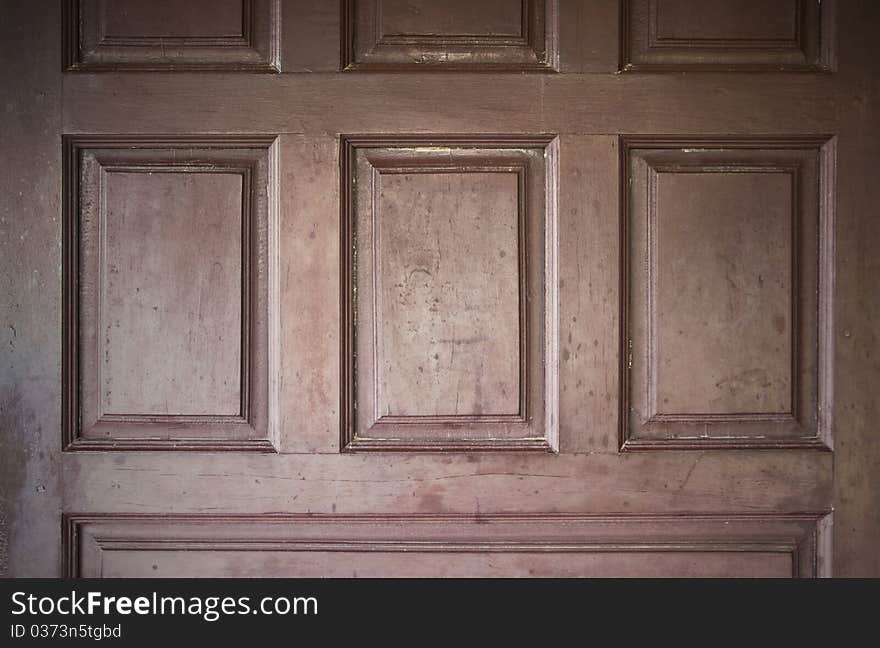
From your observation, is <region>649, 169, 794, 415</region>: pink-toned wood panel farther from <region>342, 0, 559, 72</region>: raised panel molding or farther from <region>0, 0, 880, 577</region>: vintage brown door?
<region>342, 0, 559, 72</region>: raised panel molding

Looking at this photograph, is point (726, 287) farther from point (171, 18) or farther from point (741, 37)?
point (171, 18)

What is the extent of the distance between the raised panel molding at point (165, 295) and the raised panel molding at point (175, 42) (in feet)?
0.48

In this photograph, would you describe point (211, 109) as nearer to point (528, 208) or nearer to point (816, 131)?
point (528, 208)

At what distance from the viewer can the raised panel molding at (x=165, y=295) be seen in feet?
5.56

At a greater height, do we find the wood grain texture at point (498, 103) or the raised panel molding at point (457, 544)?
the wood grain texture at point (498, 103)

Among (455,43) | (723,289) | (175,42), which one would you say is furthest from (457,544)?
(175,42)

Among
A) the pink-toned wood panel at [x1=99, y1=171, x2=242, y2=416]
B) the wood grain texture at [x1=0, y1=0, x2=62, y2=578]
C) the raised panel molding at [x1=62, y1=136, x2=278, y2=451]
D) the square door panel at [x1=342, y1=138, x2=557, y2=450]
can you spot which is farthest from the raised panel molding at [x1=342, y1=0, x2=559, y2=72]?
the wood grain texture at [x1=0, y1=0, x2=62, y2=578]

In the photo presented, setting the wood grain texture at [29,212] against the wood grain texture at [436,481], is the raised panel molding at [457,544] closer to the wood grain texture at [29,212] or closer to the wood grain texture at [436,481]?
the wood grain texture at [436,481]

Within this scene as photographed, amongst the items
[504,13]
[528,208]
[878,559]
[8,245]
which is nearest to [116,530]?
[8,245]

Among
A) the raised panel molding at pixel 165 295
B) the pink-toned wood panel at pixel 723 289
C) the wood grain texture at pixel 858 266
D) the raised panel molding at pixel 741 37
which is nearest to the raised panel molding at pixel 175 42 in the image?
the raised panel molding at pixel 165 295

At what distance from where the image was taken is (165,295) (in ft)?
5.56

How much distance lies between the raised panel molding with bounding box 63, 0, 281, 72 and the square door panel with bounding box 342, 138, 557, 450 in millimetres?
259

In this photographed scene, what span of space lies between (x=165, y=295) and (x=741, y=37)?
1223 millimetres

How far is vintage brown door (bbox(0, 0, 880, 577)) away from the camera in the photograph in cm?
169
